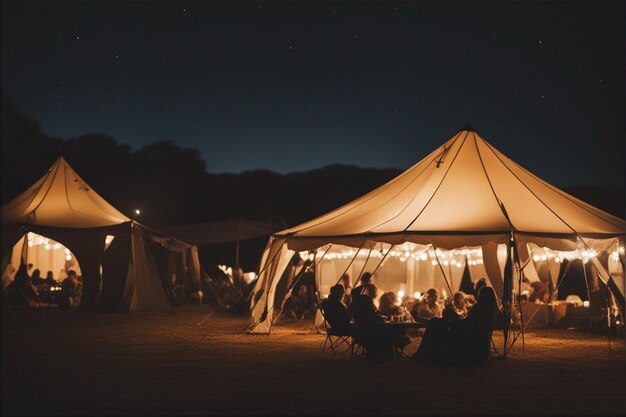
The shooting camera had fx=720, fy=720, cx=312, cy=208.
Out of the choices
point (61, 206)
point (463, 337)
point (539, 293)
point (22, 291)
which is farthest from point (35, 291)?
point (463, 337)

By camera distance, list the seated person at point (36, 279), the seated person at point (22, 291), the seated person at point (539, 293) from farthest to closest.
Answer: the seated person at point (36, 279) → the seated person at point (22, 291) → the seated person at point (539, 293)

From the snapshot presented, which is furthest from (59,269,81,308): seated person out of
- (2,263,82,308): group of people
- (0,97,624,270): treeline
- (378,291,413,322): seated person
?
(0,97,624,270): treeline

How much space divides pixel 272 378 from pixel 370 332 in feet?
6.29

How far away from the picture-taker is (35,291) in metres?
18.4

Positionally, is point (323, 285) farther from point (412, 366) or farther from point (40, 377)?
point (40, 377)

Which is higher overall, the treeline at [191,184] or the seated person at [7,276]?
the treeline at [191,184]

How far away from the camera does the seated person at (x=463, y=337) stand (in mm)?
8984

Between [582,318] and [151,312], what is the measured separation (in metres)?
9.37

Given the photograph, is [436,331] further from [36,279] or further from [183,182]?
[183,182]

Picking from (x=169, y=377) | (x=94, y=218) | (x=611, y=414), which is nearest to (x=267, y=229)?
(x=94, y=218)

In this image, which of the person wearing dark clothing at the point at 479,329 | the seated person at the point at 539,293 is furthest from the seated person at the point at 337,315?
the seated person at the point at 539,293

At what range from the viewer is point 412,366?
8844 mm

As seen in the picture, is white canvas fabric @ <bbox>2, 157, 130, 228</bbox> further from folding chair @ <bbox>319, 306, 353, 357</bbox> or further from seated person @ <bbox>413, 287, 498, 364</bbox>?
seated person @ <bbox>413, 287, 498, 364</bbox>

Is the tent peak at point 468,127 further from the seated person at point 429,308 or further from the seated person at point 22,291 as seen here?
the seated person at point 22,291
